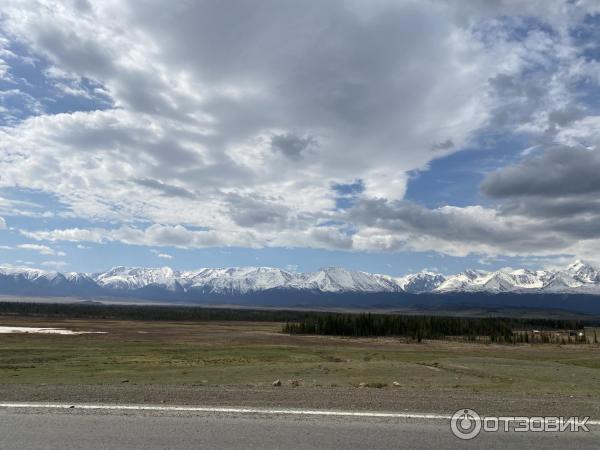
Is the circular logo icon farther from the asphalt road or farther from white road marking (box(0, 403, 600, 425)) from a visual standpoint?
white road marking (box(0, 403, 600, 425))

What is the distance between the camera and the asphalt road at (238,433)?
32.3 feet

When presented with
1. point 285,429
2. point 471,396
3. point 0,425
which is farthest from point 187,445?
point 471,396

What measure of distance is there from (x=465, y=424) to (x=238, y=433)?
5.47m

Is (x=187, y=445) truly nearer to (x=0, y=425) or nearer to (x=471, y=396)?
(x=0, y=425)

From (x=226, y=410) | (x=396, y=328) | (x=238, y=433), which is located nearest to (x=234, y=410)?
(x=226, y=410)

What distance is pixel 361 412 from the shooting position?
13.1 meters

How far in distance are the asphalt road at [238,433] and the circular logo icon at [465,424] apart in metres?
0.21

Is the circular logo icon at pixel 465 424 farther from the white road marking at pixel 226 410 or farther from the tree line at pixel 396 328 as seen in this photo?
the tree line at pixel 396 328

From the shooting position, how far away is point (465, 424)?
11789 mm

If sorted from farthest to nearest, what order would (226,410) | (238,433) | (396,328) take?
(396,328)
(226,410)
(238,433)

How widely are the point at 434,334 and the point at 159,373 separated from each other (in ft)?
347

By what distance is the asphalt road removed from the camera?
9844 millimetres

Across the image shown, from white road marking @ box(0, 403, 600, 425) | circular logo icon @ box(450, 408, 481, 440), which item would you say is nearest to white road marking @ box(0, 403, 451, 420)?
white road marking @ box(0, 403, 600, 425)

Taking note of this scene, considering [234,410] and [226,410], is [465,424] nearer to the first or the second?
[234,410]
